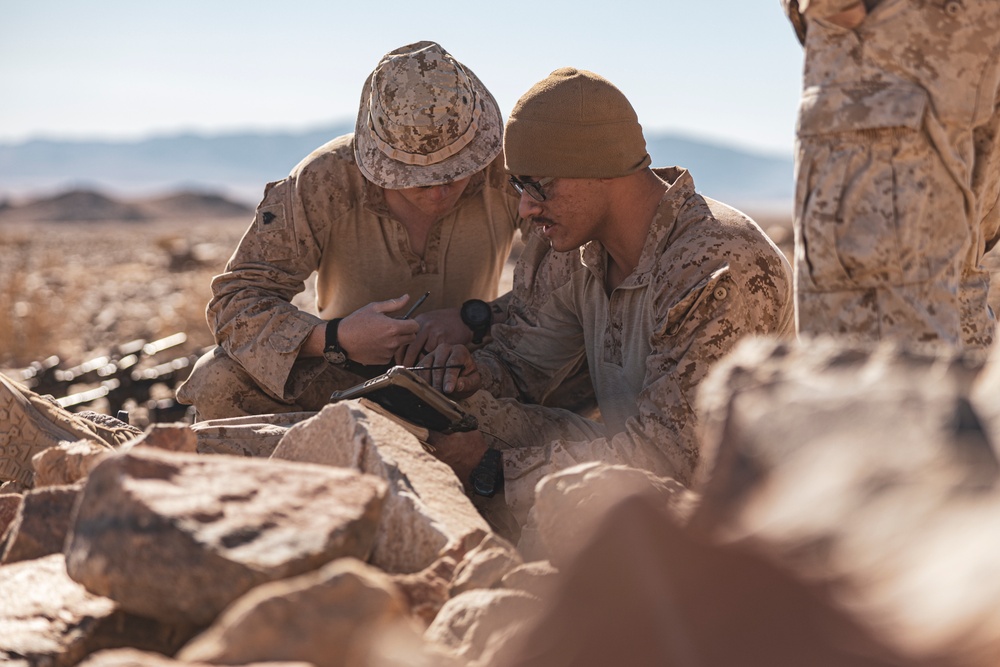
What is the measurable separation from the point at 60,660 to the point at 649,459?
2.00 m

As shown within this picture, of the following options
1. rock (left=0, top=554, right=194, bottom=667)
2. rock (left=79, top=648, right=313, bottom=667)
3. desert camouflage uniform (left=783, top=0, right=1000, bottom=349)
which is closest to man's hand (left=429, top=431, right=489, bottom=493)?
desert camouflage uniform (left=783, top=0, right=1000, bottom=349)

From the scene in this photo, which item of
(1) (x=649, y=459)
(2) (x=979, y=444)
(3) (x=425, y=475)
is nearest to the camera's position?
(2) (x=979, y=444)

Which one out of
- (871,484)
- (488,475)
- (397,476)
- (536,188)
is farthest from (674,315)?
(871,484)

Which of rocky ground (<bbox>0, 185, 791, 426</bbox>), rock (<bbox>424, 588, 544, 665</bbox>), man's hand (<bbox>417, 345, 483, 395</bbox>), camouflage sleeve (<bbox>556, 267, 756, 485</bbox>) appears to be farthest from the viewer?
rocky ground (<bbox>0, 185, 791, 426</bbox>)

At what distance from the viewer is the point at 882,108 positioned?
112 inches

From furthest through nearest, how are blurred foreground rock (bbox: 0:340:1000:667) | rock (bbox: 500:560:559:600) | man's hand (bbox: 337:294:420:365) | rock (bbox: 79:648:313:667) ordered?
man's hand (bbox: 337:294:420:365) → rock (bbox: 500:560:559:600) → rock (bbox: 79:648:313:667) → blurred foreground rock (bbox: 0:340:1000:667)

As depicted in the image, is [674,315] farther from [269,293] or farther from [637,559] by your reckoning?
[269,293]

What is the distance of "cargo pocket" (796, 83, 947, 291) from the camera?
9.37 feet

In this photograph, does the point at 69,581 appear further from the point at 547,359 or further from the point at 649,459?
the point at 547,359

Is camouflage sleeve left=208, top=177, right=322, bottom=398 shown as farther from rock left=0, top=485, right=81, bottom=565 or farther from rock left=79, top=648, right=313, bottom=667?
rock left=79, top=648, right=313, bottom=667

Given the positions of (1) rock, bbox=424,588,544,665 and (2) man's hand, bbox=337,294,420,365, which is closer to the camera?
(1) rock, bbox=424,588,544,665

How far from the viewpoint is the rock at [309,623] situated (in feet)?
6.62

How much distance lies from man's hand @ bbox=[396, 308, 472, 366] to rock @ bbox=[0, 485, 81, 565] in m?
1.96

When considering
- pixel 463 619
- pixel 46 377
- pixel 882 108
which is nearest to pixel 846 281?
pixel 882 108
